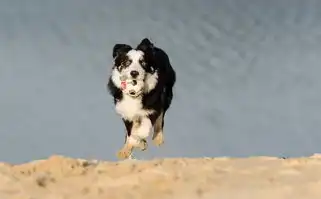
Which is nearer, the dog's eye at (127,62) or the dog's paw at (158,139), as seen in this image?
the dog's eye at (127,62)

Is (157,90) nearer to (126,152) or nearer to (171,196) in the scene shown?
(126,152)

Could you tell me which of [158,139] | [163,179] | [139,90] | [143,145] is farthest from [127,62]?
[163,179]

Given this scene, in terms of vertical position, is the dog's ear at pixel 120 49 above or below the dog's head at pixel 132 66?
above

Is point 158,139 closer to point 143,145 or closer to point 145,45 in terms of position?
point 143,145

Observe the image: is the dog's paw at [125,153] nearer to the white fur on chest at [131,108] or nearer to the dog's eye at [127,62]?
the white fur on chest at [131,108]

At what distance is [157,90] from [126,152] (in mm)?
1025

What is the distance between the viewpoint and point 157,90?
11.4 meters

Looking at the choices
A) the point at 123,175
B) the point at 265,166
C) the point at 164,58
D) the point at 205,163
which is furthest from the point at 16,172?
the point at 164,58

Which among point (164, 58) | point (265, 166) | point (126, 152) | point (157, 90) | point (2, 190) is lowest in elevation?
point (2, 190)

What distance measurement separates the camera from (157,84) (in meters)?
11.4

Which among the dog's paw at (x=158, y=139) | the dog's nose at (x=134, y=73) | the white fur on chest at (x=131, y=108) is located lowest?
the dog's paw at (x=158, y=139)

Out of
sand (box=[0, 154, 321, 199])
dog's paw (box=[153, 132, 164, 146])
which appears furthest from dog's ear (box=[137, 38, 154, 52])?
→ sand (box=[0, 154, 321, 199])

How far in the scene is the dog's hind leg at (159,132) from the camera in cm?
1170

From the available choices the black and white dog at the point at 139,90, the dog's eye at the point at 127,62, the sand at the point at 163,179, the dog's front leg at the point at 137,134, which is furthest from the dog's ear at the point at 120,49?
the sand at the point at 163,179
